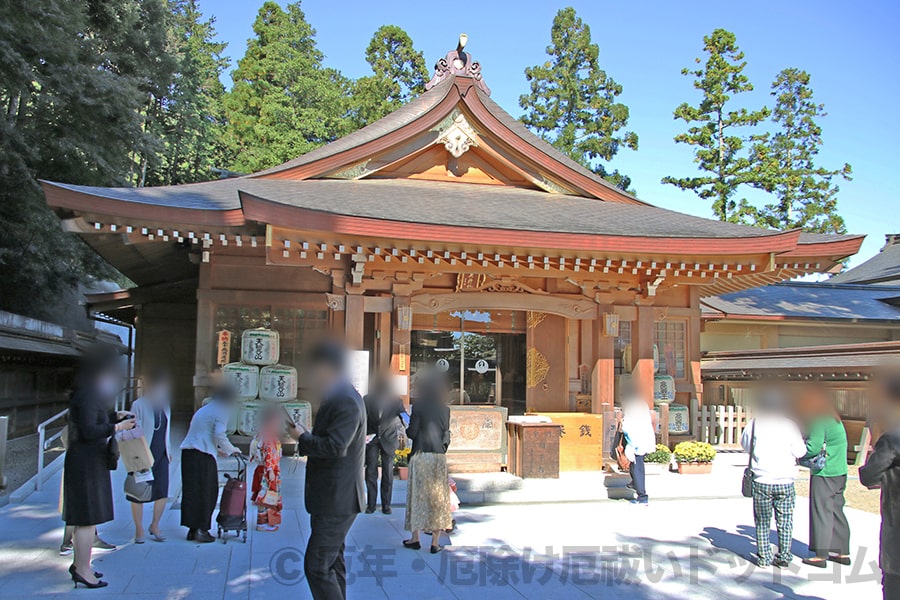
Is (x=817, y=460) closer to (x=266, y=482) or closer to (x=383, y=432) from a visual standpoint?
(x=383, y=432)

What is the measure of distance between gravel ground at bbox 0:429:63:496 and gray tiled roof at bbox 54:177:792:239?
194 inches

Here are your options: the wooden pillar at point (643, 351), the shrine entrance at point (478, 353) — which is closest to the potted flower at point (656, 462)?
the wooden pillar at point (643, 351)

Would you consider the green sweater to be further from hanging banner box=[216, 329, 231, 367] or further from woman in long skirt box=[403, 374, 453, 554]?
hanging banner box=[216, 329, 231, 367]

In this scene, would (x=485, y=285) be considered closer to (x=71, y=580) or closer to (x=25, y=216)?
(x=71, y=580)

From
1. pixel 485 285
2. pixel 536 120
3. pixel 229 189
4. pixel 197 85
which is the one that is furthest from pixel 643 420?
pixel 536 120

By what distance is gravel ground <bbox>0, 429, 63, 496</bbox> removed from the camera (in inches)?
437

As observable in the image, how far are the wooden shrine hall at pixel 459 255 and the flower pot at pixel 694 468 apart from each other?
4.81ft

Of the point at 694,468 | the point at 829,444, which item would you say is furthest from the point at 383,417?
the point at 694,468

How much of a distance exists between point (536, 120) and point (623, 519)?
1120 inches

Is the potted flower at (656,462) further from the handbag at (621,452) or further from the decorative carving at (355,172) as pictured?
the decorative carving at (355,172)

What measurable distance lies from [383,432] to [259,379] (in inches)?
133

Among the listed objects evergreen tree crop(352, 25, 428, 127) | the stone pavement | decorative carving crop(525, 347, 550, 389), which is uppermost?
evergreen tree crop(352, 25, 428, 127)

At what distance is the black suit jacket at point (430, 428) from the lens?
684 centimetres

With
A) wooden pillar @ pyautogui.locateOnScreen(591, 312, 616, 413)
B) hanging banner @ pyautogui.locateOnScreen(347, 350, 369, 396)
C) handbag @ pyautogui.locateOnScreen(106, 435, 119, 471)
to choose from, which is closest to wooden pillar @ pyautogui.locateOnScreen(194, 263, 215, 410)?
hanging banner @ pyautogui.locateOnScreen(347, 350, 369, 396)
